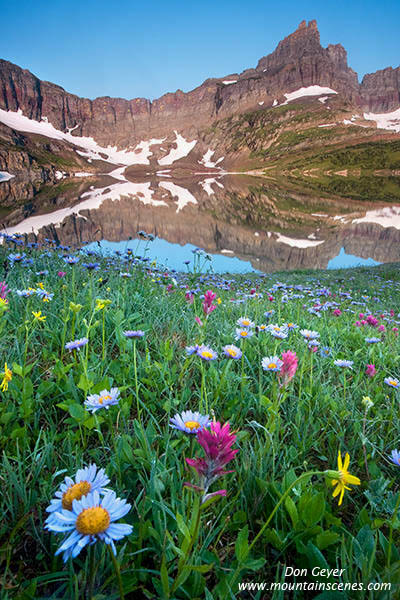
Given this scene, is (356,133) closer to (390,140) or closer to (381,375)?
(390,140)

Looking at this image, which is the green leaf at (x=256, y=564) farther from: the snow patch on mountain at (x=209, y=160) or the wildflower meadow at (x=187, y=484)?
the snow patch on mountain at (x=209, y=160)

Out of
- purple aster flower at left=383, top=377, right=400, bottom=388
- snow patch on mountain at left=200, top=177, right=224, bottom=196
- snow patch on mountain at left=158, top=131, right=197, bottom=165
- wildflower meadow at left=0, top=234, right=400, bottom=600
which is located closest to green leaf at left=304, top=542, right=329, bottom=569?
wildflower meadow at left=0, top=234, right=400, bottom=600

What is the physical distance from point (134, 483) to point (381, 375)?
2163mm

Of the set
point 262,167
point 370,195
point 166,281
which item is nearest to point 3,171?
point 262,167

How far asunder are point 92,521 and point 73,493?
4.0 inches

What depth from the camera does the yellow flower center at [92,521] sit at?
58cm

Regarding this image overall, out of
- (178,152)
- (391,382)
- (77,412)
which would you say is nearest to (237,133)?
(178,152)

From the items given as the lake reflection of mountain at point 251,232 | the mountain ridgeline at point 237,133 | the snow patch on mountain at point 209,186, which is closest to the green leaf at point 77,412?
the lake reflection of mountain at point 251,232

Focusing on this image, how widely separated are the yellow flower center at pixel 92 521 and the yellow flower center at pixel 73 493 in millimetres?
66

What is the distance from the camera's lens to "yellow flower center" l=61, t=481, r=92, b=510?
25.6 inches

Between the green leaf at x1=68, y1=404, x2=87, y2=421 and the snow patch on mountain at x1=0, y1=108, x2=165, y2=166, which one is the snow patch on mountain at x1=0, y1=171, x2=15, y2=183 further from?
the green leaf at x1=68, y1=404, x2=87, y2=421

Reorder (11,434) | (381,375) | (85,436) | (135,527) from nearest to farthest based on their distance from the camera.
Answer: (135,527) < (11,434) < (85,436) < (381,375)

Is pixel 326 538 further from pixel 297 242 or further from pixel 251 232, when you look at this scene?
pixel 251 232

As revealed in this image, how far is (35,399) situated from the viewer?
63.4 inches
